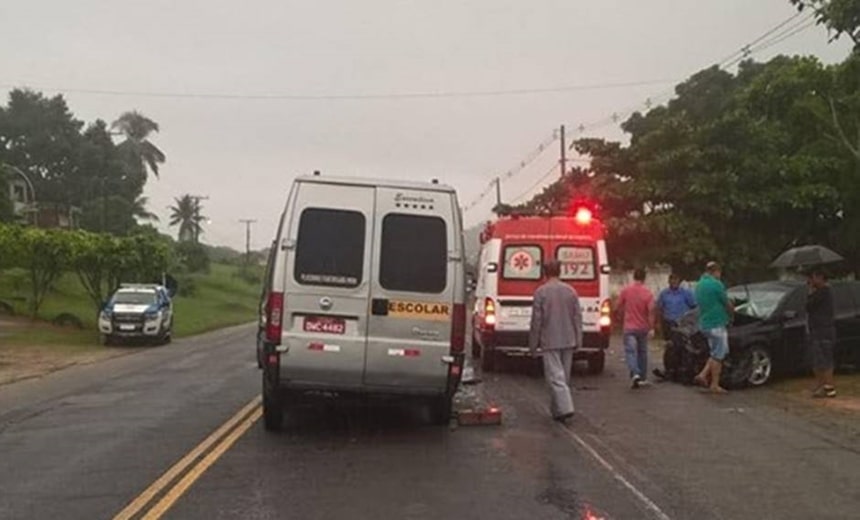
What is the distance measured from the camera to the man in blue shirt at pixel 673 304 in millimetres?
16562

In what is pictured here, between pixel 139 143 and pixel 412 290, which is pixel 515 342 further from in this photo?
pixel 139 143

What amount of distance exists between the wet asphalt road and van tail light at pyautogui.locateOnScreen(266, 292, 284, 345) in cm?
102

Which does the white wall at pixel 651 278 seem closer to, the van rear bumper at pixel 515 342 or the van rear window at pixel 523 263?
the van rear window at pixel 523 263

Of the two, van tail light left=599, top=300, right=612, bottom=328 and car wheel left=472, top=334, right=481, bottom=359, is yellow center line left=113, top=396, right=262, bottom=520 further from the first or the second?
car wheel left=472, top=334, right=481, bottom=359

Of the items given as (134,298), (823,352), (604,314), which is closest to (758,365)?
(823,352)

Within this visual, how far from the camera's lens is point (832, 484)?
839 centimetres

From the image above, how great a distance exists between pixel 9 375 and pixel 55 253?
50.8 feet

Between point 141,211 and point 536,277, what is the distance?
77.6 metres

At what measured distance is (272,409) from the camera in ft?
35.9

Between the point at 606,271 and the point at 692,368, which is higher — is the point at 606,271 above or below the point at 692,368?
above

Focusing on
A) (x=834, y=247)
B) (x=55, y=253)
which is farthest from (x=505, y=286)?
(x=55, y=253)

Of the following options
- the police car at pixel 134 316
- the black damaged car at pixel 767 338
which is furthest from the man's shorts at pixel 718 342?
the police car at pixel 134 316

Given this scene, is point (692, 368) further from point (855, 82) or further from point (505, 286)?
point (855, 82)

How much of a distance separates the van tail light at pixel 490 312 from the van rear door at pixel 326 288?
7.61 metres
